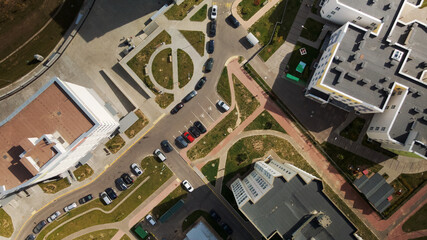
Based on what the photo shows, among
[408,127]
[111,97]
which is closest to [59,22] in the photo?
[111,97]

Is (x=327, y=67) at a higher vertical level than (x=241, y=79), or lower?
lower

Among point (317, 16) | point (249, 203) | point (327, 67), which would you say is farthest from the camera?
point (317, 16)

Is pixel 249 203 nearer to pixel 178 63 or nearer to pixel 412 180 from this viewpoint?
pixel 178 63

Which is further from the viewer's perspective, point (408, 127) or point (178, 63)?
point (178, 63)

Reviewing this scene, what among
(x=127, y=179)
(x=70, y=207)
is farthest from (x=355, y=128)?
(x=70, y=207)

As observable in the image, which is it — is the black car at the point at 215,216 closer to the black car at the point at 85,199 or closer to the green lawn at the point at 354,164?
the black car at the point at 85,199

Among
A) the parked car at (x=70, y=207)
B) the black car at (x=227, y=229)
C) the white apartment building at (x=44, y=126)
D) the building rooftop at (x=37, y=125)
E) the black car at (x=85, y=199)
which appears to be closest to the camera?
the white apartment building at (x=44, y=126)

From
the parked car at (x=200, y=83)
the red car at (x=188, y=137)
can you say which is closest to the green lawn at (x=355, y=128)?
the parked car at (x=200, y=83)
